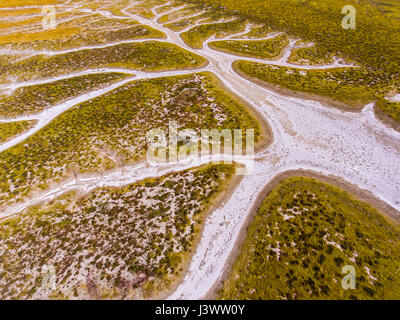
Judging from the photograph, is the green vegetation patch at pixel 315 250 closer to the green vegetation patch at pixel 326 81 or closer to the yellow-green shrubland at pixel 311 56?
the green vegetation patch at pixel 326 81

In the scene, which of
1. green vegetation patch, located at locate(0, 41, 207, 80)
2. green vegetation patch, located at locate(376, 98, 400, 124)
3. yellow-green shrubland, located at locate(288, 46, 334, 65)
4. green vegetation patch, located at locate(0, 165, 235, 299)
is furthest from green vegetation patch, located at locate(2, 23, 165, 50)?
green vegetation patch, located at locate(376, 98, 400, 124)

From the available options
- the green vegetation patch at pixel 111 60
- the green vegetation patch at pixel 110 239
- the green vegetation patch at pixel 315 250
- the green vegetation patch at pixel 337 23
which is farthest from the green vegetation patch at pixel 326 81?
the green vegetation patch at pixel 110 239

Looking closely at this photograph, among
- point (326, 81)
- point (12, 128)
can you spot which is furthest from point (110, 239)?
point (326, 81)

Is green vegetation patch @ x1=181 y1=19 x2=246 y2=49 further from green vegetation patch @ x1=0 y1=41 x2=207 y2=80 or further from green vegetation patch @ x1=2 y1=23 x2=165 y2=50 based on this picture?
green vegetation patch @ x1=2 y1=23 x2=165 y2=50
